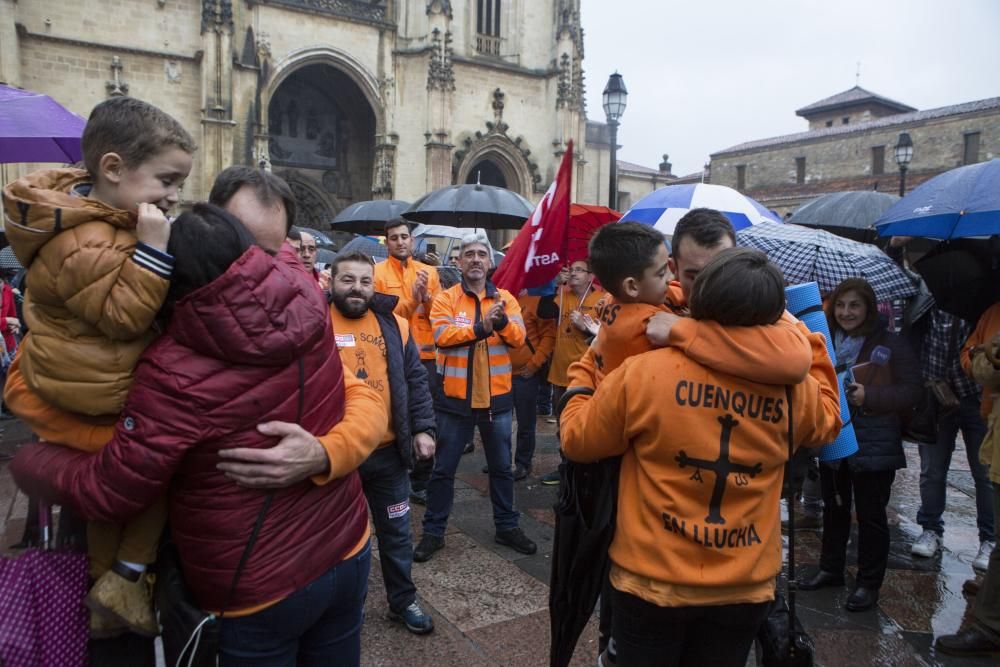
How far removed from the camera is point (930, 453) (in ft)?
16.8

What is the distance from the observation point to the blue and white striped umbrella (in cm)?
586

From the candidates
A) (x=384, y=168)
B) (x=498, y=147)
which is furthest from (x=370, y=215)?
(x=498, y=147)

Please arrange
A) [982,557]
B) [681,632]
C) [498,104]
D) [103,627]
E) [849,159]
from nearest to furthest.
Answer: [103,627] → [681,632] → [982,557] → [498,104] → [849,159]

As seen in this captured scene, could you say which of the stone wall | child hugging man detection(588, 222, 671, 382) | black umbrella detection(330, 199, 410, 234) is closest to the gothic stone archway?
black umbrella detection(330, 199, 410, 234)

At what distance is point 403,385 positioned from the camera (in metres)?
3.77

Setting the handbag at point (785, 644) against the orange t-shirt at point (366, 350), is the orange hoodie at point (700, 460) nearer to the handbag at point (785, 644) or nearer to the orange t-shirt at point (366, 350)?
the handbag at point (785, 644)

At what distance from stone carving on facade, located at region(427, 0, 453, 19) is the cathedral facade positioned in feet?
0.12

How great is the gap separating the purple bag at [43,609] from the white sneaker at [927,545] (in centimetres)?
524

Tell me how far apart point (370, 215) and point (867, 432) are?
9166mm

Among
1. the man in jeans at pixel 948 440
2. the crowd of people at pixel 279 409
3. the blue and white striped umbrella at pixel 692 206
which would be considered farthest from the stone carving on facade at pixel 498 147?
the crowd of people at pixel 279 409

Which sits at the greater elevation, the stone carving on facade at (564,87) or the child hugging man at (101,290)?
the stone carving on facade at (564,87)

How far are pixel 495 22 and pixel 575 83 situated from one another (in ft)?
13.2

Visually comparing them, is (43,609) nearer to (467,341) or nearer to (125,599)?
(125,599)

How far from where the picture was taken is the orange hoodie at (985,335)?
4.03 metres
